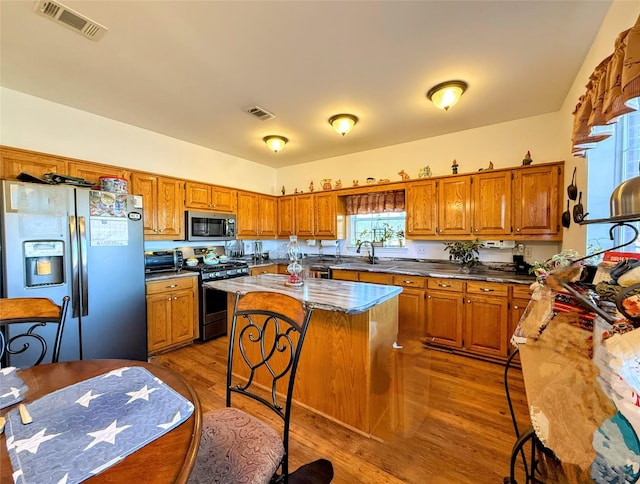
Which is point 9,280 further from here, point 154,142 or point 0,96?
point 154,142

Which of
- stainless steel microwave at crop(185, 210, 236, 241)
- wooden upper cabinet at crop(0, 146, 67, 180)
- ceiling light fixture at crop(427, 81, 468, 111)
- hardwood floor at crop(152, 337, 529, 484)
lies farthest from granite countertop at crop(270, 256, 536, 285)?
wooden upper cabinet at crop(0, 146, 67, 180)

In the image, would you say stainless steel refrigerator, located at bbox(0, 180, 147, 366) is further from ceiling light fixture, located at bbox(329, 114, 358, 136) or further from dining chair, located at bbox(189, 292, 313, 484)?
ceiling light fixture, located at bbox(329, 114, 358, 136)

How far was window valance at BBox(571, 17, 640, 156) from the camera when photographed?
39.1 inches

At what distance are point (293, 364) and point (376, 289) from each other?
3.77 feet

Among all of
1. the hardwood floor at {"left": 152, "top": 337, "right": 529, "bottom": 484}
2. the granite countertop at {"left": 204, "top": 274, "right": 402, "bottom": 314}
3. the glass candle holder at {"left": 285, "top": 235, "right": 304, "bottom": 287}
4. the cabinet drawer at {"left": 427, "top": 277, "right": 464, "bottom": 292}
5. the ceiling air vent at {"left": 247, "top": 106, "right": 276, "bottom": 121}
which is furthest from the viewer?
the cabinet drawer at {"left": 427, "top": 277, "right": 464, "bottom": 292}

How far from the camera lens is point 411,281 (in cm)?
325

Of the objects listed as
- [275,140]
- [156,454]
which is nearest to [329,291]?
[156,454]

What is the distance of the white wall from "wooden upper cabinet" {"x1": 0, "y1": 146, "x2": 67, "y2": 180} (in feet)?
0.72

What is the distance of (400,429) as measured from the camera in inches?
72.9

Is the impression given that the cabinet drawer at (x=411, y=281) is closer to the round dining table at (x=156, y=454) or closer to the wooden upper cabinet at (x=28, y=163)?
the round dining table at (x=156, y=454)

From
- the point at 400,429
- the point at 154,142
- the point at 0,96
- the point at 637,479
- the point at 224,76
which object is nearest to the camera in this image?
the point at 637,479

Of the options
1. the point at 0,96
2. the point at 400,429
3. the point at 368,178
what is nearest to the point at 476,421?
the point at 400,429

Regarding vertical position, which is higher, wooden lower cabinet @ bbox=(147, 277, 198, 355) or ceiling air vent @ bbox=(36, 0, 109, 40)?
ceiling air vent @ bbox=(36, 0, 109, 40)

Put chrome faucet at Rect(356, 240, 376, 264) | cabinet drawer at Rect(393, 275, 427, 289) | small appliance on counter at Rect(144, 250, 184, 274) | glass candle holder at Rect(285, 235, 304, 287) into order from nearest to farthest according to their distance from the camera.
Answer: glass candle holder at Rect(285, 235, 304, 287)
cabinet drawer at Rect(393, 275, 427, 289)
small appliance on counter at Rect(144, 250, 184, 274)
chrome faucet at Rect(356, 240, 376, 264)
